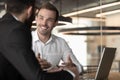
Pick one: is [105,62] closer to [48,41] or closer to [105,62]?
[105,62]

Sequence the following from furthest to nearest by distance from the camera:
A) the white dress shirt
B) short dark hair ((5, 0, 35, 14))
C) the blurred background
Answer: the blurred background, the white dress shirt, short dark hair ((5, 0, 35, 14))

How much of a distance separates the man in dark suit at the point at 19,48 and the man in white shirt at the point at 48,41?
4.07 ft

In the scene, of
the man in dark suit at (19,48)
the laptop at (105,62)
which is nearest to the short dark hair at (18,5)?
the man in dark suit at (19,48)

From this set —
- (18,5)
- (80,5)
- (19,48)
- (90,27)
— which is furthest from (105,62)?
(80,5)

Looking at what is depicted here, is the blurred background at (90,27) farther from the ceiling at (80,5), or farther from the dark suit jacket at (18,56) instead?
the dark suit jacket at (18,56)

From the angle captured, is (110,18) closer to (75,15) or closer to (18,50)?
(75,15)

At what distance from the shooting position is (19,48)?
1444mm

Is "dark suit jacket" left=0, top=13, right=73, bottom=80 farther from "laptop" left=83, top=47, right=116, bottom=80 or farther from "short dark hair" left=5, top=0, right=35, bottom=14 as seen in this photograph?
"laptop" left=83, top=47, right=116, bottom=80

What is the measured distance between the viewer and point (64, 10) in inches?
323

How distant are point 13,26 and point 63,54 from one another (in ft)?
5.22

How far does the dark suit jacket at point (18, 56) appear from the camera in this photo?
144cm

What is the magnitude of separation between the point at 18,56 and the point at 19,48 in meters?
0.04

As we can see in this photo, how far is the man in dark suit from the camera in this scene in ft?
4.75

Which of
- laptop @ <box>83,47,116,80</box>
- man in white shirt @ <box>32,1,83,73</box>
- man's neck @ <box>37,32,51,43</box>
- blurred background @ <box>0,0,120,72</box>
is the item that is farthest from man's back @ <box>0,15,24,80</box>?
blurred background @ <box>0,0,120,72</box>
